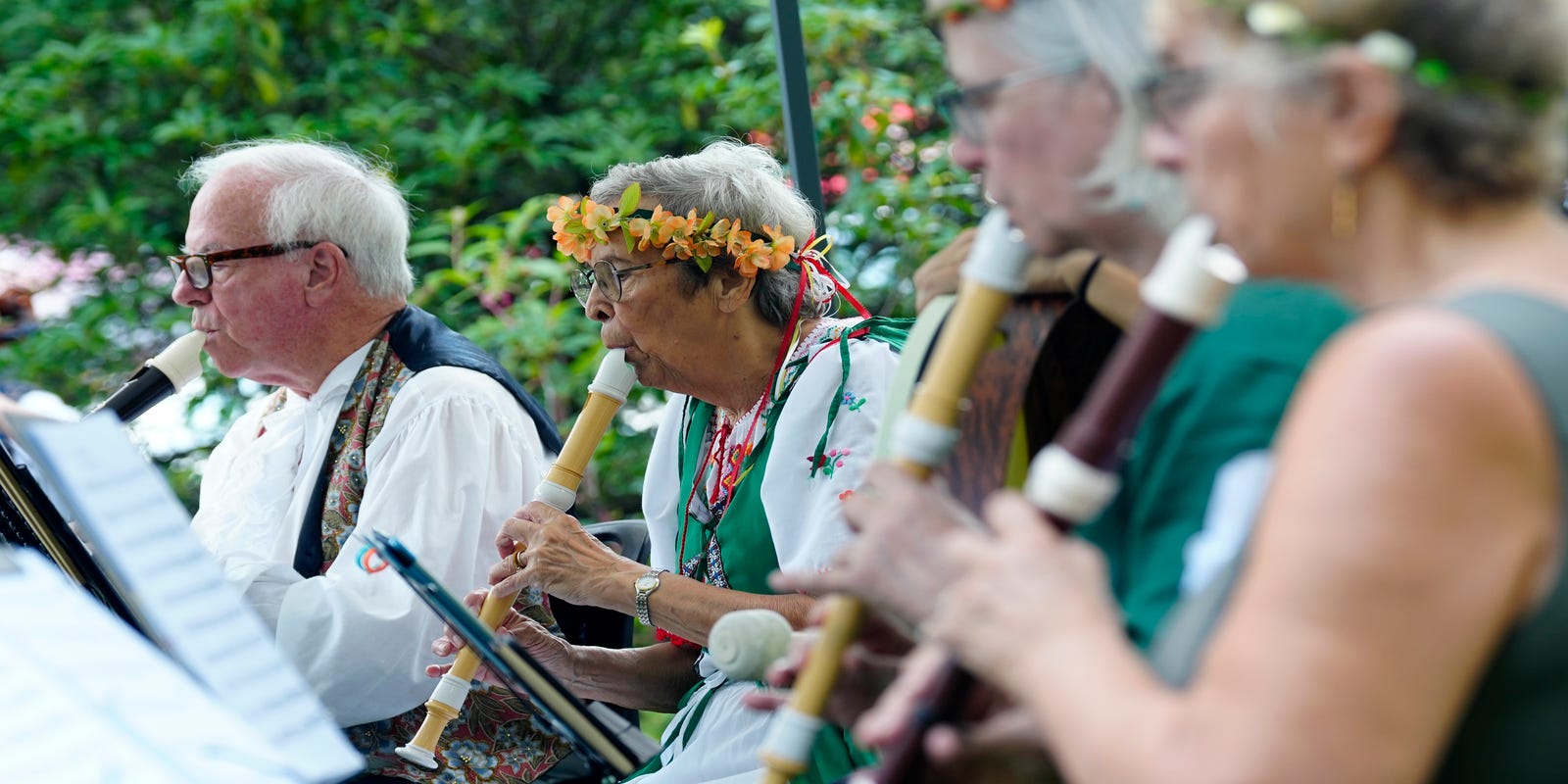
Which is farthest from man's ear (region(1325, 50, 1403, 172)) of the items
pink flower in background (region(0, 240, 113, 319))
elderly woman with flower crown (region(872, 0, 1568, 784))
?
pink flower in background (region(0, 240, 113, 319))

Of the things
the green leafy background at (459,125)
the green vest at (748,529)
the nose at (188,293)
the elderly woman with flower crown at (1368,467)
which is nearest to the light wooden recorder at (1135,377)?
the elderly woman with flower crown at (1368,467)

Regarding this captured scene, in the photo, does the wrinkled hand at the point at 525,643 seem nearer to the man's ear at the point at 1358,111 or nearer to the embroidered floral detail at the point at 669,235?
the embroidered floral detail at the point at 669,235

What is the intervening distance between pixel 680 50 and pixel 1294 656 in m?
5.34

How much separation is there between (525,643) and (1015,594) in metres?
2.01

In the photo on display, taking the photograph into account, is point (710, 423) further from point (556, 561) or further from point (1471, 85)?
point (1471, 85)

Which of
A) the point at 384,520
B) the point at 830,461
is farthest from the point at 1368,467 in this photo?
the point at 384,520

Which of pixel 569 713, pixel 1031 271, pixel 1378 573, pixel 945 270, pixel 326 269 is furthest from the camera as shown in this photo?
pixel 326 269

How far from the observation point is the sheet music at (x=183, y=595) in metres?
1.35

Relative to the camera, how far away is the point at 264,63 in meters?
6.06

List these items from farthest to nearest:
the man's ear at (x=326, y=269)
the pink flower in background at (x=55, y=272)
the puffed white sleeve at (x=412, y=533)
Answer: the pink flower in background at (x=55, y=272)
the man's ear at (x=326, y=269)
the puffed white sleeve at (x=412, y=533)

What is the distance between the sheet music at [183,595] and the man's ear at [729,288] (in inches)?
69.0

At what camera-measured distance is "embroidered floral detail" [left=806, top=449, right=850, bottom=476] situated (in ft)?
9.16

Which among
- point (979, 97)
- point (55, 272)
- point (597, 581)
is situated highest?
point (979, 97)

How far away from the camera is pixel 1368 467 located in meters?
1.02
